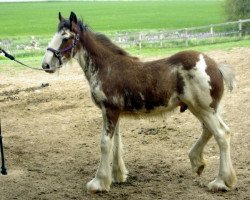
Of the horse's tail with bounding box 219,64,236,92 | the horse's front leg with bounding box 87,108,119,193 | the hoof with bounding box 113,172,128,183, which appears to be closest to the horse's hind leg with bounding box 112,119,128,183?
the hoof with bounding box 113,172,128,183

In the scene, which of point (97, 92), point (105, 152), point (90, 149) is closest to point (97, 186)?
point (105, 152)

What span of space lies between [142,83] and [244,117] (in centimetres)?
388

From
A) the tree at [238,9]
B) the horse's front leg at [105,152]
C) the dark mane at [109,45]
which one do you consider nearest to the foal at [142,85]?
the horse's front leg at [105,152]

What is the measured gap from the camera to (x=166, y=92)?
22.2ft

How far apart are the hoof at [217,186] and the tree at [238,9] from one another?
112 ft

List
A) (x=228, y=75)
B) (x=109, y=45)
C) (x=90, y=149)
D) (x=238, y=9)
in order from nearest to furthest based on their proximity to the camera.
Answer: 1. (x=228, y=75)
2. (x=109, y=45)
3. (x=90, y=149)
4. (x=238, y=9)

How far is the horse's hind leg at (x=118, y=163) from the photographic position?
24.1ft

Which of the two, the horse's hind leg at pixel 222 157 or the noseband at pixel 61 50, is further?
the noseband at pixel 61 50

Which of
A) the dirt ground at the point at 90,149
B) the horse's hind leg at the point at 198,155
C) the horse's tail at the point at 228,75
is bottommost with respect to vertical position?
the dirt ground at the point at 90,149

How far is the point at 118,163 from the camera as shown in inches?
292

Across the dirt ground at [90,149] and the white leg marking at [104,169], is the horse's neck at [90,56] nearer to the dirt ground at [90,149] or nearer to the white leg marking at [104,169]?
the white leg marking at [104,169]

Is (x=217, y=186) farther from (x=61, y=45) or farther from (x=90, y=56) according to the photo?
(x=61, y=45)

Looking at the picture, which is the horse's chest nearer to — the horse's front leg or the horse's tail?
the horse's front leg

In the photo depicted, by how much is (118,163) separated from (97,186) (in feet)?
1.96
